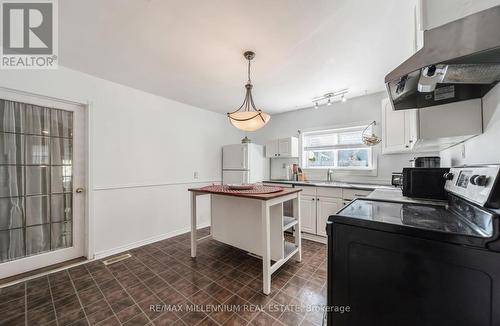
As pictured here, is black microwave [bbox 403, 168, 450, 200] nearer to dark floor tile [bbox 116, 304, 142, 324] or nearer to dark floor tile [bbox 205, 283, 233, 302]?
dark floor tile [bbox 205, 283, 233, 302]

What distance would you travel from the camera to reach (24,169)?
220 cm

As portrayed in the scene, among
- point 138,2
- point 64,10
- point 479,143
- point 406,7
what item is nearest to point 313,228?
point 479,143

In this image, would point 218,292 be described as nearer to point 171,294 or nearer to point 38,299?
point 171,294

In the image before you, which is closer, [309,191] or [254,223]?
[254,223]

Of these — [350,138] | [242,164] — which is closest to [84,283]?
[242,164]

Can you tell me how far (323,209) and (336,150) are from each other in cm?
137

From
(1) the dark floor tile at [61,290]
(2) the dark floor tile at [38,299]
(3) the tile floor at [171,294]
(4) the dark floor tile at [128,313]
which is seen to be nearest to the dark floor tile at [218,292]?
(3) the tile floor at [171,294]

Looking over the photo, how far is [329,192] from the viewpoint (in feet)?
9.92

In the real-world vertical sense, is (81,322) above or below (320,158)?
below

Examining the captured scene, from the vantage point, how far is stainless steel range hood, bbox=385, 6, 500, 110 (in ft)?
2.48

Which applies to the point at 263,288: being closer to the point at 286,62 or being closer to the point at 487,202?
the point at 487,202

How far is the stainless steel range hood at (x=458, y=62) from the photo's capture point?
0.75 meters

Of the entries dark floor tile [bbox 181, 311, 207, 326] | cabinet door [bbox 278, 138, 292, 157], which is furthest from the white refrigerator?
dark floor tile [bbox 181, 311, 207, 326]

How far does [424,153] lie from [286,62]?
2.50 meters
